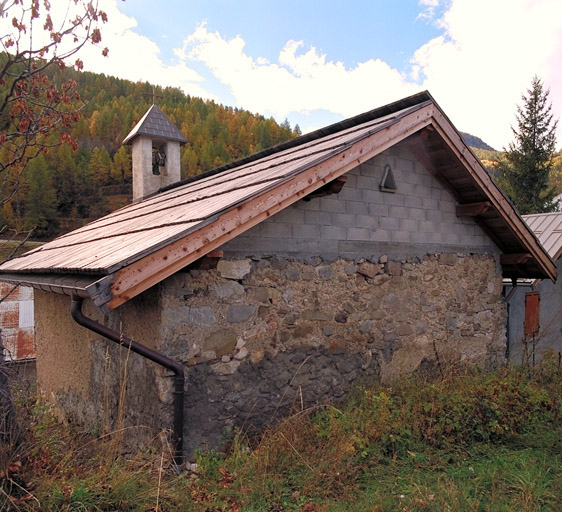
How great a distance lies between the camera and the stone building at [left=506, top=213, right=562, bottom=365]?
9472 millimetres

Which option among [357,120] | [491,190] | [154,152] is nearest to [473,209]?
[491,190]

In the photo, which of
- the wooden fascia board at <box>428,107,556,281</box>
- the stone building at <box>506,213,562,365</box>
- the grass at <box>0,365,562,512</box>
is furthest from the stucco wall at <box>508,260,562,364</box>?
the grass at <box>0,365,562,512</box>

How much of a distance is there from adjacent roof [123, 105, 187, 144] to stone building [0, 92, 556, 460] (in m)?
4.96

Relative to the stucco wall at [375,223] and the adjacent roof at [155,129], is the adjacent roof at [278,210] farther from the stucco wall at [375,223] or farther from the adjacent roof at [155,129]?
the adjacent roof at [155,129]

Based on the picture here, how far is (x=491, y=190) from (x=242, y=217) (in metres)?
3.97

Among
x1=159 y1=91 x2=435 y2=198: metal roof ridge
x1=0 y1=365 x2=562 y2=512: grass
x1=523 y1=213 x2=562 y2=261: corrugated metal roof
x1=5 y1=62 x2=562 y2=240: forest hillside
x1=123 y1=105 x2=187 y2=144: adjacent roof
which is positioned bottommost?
x1=0 y1=365 x2=562 y2=512: grass

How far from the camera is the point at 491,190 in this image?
21.0ft

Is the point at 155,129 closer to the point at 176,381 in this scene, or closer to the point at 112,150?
the point at 176,381

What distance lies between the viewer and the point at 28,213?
24234mm

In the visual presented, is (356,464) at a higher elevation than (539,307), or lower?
lower

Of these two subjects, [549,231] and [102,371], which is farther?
[549,231]

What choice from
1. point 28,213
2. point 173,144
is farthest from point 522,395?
point 28,213

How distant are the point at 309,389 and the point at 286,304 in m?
0.95

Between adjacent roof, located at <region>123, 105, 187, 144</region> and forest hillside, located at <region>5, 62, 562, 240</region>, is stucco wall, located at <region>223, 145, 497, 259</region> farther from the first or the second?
forest hillside, located at <region>5, 62, 562, 240</region>
